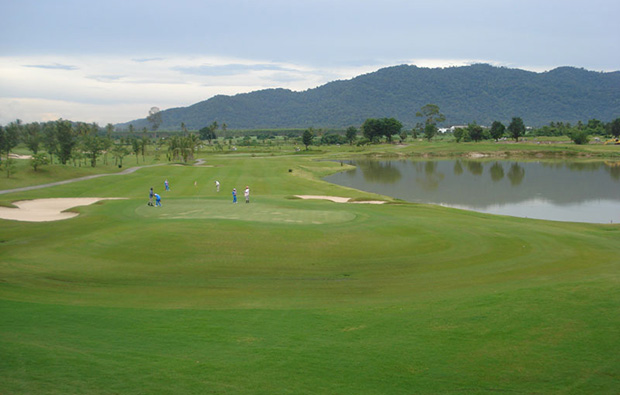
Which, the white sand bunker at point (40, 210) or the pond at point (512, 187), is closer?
the white sand bunker at point (40, 210)

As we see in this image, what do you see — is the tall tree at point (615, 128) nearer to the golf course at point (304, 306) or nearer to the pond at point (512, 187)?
the pond at point (512, 187)

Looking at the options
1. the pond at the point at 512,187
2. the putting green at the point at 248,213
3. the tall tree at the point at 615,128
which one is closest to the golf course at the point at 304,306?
the putting green at the point at 248,213

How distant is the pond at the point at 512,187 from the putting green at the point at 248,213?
2472 centimetres

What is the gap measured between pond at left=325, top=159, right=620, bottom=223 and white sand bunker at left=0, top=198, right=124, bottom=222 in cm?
3808

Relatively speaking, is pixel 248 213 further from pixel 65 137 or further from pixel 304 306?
pixel 65 137

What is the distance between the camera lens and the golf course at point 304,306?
10219 millimetres

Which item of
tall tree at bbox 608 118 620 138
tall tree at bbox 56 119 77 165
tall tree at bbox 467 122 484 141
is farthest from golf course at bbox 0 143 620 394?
tall tree at bbox 608 118 620 138

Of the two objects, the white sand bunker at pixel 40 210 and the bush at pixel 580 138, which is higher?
the bush at pixel 580 138

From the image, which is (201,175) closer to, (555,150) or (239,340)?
(239,340)

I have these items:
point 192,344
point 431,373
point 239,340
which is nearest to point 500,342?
point 431,373

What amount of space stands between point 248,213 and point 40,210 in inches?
785

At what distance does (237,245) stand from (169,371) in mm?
12902

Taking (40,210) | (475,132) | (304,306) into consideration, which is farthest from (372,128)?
(304,306)

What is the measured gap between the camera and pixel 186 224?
87.4 feet
